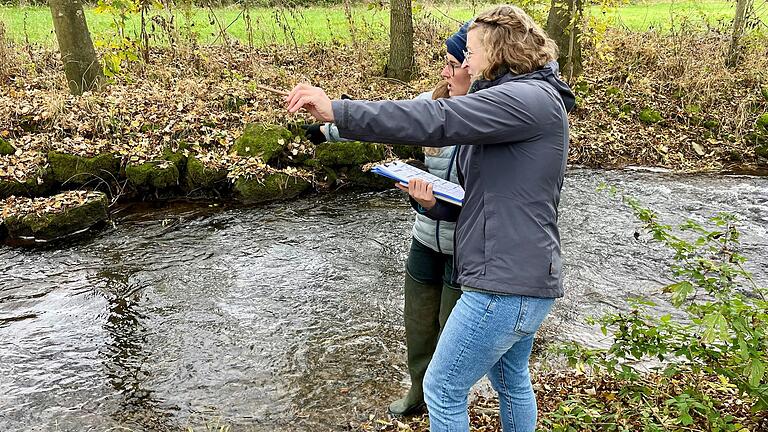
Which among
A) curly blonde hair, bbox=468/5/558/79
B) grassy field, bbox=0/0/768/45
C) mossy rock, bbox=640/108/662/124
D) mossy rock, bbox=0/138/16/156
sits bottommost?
mossy rock, bbox=640/108/662/124

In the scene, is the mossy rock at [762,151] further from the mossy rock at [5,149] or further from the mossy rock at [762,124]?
the mossy rock at [5,149]

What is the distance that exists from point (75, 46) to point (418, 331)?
Result: 8156 mm

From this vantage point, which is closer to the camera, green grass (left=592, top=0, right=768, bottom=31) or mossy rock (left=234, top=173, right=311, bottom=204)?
mossy rock (left=234, top=173, right=311, bottom=204)

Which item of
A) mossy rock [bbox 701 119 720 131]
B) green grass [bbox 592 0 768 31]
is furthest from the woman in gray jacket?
green grass [bbox 592 0 768 31]

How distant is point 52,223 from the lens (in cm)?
730

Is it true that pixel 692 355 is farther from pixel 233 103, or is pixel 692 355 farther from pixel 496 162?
pixel 233 103

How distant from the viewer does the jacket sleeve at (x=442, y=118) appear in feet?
7.25

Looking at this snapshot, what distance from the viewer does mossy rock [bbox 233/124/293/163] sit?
9156 mm

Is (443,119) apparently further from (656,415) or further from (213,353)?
(213,353)

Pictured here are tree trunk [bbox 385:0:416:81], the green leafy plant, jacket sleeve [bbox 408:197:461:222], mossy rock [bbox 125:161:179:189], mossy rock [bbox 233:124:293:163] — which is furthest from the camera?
tree trunk [bbox 385:0:416:81]

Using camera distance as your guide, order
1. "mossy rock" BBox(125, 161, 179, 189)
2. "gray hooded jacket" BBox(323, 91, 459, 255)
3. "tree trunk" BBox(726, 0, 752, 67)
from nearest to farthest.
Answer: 1. "gray hooded jacket" BBox(323, 91, 459, 255)
2. "mossy rock" BBox(125, 161, 179, 189)
3. "tree trunk" BBox(726, 0, 752, 67)

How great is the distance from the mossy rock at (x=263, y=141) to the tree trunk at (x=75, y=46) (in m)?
2.63

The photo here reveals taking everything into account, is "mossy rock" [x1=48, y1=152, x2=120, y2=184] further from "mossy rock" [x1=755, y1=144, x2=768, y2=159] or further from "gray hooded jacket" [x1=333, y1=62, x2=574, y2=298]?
"mossy rock" [x1=755, y1=144, x2=768, y2=159]

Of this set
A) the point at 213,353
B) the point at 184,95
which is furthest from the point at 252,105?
the point at 213,353
